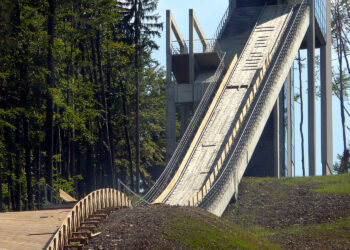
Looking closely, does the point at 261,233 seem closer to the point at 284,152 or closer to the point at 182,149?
the point at 182,149

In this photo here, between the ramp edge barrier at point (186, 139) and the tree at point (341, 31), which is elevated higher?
the tree at point (341, 31)

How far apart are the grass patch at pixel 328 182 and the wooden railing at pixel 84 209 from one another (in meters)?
11.8

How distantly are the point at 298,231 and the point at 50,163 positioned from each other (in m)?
12.1

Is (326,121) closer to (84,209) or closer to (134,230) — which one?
(84,209)

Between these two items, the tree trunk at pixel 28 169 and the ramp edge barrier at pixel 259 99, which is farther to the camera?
the tree trunk at pixel 28 169

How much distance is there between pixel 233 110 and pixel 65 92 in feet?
32.7

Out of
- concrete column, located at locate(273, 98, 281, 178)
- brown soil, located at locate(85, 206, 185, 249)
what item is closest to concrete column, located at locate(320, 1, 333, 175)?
concrete column, located at locate(273, 98, 281, 178)

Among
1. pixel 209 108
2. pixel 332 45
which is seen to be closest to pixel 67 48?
pixel 209 108

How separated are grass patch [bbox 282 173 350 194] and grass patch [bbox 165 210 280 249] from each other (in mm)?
11318

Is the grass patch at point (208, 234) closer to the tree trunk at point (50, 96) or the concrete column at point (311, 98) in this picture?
the tree trunk at point (50, 96)

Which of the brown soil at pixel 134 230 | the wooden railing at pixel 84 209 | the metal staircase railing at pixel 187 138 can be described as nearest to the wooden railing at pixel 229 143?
the metal staircase railing at pixel 187 138

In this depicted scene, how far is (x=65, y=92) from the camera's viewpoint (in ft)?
135

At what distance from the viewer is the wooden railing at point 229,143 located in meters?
28.8

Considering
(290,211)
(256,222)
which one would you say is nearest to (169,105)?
(290,211)
